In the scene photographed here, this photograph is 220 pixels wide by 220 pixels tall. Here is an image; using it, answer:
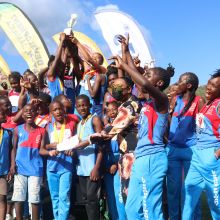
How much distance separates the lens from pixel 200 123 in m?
4.27

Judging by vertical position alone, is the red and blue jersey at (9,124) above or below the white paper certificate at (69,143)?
above

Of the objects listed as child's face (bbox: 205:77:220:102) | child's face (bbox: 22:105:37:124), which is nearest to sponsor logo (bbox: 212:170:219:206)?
child's face (bbox: 205:77:220:102)

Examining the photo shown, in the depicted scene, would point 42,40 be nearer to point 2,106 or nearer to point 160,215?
point 2,106

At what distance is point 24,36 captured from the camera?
529 inches

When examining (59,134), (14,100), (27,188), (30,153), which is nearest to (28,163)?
(30,153)

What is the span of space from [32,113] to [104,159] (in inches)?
49.0

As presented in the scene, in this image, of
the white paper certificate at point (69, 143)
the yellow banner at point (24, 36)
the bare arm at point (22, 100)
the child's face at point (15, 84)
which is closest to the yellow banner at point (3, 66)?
the yellow banner at point (24, 36)

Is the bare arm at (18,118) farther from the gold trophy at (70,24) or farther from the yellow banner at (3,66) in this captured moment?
the yellow banner at (3,66)

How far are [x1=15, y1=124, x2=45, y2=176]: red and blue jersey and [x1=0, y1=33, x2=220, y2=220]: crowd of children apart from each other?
0.01 meters

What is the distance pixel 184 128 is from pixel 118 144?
2.80ft

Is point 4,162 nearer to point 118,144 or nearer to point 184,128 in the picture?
point 118,144

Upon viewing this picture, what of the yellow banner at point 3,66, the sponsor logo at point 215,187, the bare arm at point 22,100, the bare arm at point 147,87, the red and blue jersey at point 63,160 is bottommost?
the sponsor logo at point 215,187

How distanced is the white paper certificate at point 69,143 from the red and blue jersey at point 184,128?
3.99ft

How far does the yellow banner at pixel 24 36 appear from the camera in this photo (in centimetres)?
1330
